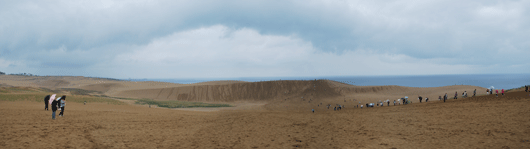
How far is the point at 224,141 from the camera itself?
514 inches

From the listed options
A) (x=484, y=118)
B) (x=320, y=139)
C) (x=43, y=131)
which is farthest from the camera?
(x=484, y=118)

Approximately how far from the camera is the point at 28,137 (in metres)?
11.5

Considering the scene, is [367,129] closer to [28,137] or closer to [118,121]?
[118,121]

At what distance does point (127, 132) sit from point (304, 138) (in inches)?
398

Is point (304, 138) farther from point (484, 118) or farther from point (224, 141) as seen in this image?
point (484, 118)

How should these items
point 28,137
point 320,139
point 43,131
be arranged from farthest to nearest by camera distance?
point 320,139 → point 43,131 → point 28,137

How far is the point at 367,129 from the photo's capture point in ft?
52.6

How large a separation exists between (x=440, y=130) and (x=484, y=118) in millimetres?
4345

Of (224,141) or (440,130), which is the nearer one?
(224,141)

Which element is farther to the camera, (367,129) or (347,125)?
(347,125)

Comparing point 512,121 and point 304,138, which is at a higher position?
point 512,121

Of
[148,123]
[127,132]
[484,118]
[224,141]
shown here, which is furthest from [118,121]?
[484,118]

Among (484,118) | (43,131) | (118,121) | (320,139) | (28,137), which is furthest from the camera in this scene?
(118,121)

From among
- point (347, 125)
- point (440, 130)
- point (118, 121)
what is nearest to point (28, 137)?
point (118, 121)
